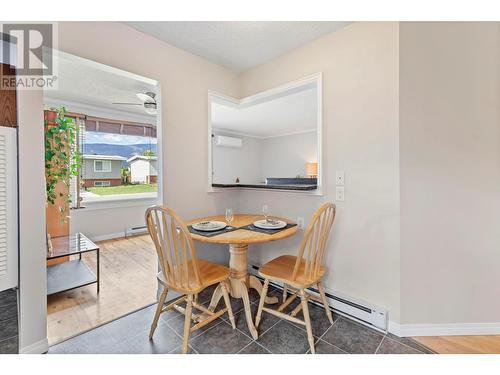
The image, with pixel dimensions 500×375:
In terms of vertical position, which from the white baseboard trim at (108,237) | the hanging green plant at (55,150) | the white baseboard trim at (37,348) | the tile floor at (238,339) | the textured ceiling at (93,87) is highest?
the textured ceiling at (93,87)

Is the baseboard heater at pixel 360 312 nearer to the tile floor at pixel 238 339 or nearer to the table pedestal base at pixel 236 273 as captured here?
the tile floor at pixel 238 339

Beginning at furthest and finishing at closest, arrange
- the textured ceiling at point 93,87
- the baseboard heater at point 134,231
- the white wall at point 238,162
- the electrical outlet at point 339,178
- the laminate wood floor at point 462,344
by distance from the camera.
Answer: the white wall at point 238,162
the baseboard heater at point 134,231
the textured ceiling at point 93,87
the electrical outlet at point 339,178
the laminate wood floor at point 462,344

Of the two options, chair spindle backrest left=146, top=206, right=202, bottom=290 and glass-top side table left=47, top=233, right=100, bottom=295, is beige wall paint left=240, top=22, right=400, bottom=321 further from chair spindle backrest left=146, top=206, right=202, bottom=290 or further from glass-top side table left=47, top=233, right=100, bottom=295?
glass-top side table left=47, top=233, right=100, bottom=295

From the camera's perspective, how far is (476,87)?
61.4 inches

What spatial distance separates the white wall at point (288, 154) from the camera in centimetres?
623

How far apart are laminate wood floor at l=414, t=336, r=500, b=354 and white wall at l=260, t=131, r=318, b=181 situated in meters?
4.94

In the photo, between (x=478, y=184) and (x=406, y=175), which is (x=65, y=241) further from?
(x=478, y=184)

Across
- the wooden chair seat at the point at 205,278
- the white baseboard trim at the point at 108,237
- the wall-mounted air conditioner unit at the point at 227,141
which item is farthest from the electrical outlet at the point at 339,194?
the wall-mounted air conditioner unit at the point at 227,141

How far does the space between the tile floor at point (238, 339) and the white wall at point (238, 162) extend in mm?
4826

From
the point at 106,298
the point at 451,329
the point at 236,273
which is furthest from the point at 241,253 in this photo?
the point at 451,329

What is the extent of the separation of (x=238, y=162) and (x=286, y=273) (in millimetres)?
5441

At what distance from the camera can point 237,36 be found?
6.42 ft

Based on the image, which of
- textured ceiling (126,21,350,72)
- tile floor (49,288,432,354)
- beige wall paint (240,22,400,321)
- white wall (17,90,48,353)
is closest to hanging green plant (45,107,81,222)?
white wall (17,90,48,353)
